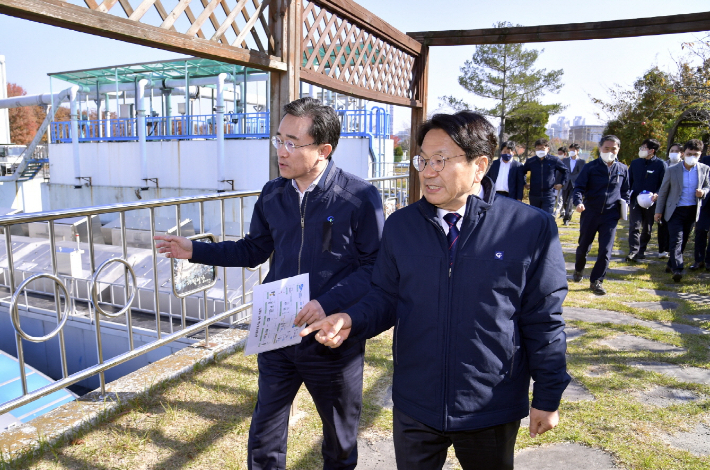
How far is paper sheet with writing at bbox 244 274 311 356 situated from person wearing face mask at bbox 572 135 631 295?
5072 millimetres

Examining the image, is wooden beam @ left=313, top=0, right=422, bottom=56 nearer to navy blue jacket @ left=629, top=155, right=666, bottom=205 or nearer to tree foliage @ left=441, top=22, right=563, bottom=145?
navy blue jacket @ left=629, top=155, right=666, bottom=205

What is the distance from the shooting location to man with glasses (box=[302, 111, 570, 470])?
1541 millimetres

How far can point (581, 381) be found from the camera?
11.9 feet

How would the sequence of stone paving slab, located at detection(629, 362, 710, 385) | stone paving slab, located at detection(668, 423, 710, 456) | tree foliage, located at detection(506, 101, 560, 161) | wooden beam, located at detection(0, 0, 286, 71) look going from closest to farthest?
wooden beam, located at detection(0, 0, 286, 71)
stone paving slab, located at detection(668, 423, 710, 456)
stone paving slab, located at detection(629, 362, 710, 385)
tree foliage, located at detection(506, 101, 560, 161)

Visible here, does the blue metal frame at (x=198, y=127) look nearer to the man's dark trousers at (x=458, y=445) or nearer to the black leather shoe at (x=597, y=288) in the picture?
the black leather shoe at (x=597, y=288)

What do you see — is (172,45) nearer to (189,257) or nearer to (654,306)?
(189,257)

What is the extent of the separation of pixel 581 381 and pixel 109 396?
10.7 feet

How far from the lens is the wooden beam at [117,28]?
A: 166 centimetres

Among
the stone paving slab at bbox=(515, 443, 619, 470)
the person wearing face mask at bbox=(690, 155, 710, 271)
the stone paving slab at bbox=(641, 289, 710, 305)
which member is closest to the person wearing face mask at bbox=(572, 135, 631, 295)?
the stone paving slab at bbox=(641, 289, 710, 305)

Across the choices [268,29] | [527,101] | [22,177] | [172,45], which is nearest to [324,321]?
[172,45]

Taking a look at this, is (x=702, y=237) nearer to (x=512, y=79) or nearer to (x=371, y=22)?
(x=371, y=22)

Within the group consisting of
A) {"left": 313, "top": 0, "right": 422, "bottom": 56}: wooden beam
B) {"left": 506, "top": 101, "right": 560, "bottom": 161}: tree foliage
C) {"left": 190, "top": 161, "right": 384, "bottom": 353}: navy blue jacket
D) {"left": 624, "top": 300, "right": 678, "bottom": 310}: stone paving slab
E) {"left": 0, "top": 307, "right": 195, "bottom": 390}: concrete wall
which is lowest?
{"left": 0, "top": 307, "right": 195, "bottom": 390}: concrete wall

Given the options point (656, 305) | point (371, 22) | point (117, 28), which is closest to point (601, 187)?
point (656, 305)

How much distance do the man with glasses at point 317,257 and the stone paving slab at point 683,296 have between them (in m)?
5.51
